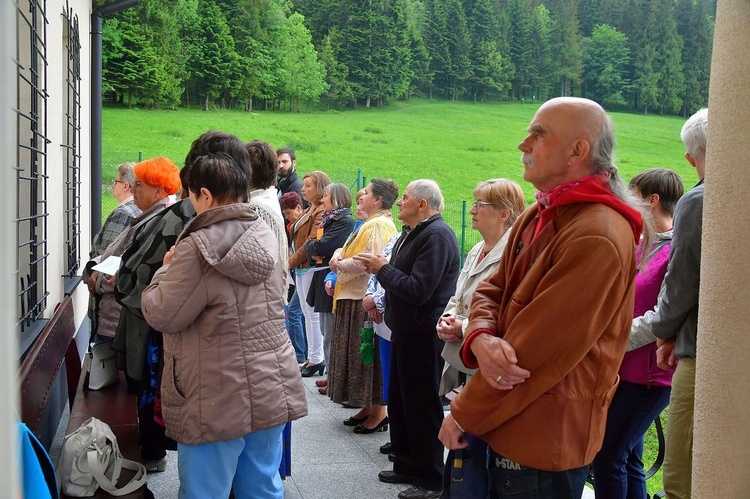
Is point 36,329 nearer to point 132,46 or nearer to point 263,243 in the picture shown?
point 263,243

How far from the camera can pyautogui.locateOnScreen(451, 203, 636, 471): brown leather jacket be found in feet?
7.35

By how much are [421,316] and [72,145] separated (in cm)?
367

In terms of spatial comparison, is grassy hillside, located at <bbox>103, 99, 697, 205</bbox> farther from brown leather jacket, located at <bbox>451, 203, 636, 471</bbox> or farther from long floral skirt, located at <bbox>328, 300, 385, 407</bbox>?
brown leather jacket, located at <bbox>451, 203, 636, 471</bbox>

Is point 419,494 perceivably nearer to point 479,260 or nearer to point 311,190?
point 479,260

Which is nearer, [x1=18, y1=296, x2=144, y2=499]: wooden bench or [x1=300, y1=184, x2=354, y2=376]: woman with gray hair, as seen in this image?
[x1=18, y1=296, x2=144, y2=499]: wooden bench

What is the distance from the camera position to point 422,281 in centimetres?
451

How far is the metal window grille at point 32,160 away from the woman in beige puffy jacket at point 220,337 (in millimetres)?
1252

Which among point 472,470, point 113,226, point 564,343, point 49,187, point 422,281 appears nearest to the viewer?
point 564,343

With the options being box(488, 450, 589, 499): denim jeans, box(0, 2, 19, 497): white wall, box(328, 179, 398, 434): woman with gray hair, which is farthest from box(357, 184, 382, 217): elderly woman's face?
box(0, 2, 19, 497): white wall

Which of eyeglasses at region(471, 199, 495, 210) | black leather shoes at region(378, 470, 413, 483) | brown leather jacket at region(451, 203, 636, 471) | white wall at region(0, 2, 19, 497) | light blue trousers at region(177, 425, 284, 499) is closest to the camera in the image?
white wall at region(0, 2, 19, 497)

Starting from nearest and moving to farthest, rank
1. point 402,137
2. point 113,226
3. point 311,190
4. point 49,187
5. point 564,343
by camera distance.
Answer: point 564,343, point 49,187, point 113,226, point 311,190, point 402,137

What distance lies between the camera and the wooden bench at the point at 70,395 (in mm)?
3514

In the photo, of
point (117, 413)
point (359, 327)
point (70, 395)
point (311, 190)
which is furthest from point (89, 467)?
point (311, 190)

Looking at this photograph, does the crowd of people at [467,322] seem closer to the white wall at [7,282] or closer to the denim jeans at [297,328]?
the white wall at [7,282]
